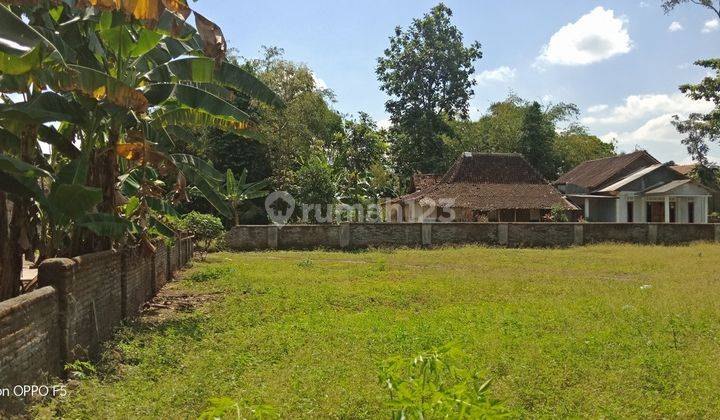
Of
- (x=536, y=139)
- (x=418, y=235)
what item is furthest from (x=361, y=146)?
(x=536, y=139)

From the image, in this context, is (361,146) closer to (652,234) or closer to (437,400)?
(652,234)

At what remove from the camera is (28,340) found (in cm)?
450

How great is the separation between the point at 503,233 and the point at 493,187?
830cm

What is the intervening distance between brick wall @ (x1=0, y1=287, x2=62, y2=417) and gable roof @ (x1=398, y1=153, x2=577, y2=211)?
83.0 ft

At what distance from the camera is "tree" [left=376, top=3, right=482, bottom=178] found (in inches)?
1560

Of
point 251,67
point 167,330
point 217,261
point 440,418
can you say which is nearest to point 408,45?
point 251,67

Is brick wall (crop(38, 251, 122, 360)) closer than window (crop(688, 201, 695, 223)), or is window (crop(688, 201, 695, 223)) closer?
brick wall (crop(38, 251, 122, 360))

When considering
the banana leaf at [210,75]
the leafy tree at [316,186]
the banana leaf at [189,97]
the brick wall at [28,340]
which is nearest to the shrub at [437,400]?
the brick wall at [28,340]

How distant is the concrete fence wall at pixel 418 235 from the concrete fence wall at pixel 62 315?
45.7 ft

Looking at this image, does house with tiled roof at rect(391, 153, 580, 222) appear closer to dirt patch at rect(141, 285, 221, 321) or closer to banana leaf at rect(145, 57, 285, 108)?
dirt patch at rect(141, 285, 221, 321)

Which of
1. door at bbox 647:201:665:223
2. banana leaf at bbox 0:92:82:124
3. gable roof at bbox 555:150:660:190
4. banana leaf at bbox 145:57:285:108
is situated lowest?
door at bbox 647:201:665:223

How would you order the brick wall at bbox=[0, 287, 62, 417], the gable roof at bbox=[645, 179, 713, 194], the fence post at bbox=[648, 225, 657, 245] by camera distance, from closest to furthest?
the brick wall at bbox=[0, 287, 62, 417] < the fence post at bbox=[648, 225, 657, 245] < the gable roof at bbox=[645, 179, 713, 194]

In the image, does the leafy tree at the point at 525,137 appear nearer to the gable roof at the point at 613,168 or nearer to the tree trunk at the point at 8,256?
the gable roof at the point at 613,168

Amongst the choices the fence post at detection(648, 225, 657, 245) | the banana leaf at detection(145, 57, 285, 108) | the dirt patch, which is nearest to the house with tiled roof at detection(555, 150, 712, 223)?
the fence post at detection(648, 225, 657, 245)
